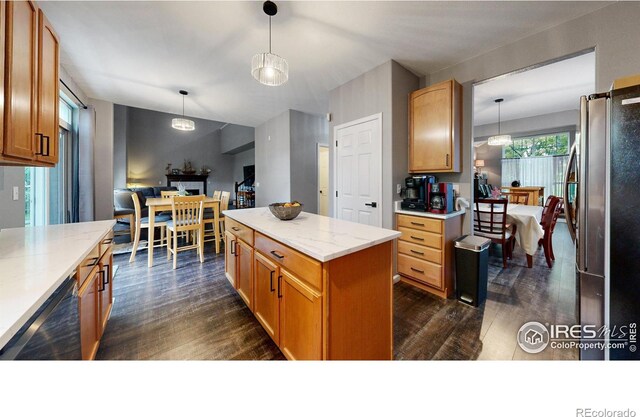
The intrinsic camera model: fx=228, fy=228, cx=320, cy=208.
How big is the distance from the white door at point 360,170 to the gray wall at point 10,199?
3.15m

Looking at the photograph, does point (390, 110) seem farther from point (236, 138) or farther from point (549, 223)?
point (236, 138)

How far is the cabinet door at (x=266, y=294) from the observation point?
4.86 ft

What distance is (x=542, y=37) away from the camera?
2150 mm

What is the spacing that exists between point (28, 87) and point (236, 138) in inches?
320

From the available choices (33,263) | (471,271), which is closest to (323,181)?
(471,271)

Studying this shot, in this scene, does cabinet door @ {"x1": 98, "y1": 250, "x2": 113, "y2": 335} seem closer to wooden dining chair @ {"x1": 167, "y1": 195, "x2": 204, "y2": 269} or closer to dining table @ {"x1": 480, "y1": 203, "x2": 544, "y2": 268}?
wooden dining chair @ {"x1": 167, "y1": 195, "x2": 204, "y2": 269}

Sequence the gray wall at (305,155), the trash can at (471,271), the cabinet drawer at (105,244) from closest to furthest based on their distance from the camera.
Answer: the cabinet drawer at (105,244) → the trash can at (471,271) → the gray wall at (305,155)

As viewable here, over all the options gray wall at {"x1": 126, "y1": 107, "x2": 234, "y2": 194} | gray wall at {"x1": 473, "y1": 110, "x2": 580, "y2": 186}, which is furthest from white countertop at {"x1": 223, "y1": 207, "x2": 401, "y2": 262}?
gray wall at {"x1": 126, "y1": 107, "x2": 234, "y2": 194}

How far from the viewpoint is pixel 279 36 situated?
2297mm

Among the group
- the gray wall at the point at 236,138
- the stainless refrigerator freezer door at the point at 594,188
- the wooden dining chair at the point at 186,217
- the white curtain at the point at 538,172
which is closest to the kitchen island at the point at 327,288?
the stainless refrigerator freezer door at the point at 594,188

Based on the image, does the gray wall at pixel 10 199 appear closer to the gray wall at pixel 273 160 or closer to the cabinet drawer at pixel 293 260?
the cabinet drawer at pixel 293 260

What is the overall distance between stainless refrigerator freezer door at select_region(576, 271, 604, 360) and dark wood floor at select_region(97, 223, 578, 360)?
245mm

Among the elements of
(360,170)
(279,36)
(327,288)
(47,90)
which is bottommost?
(327,288)
